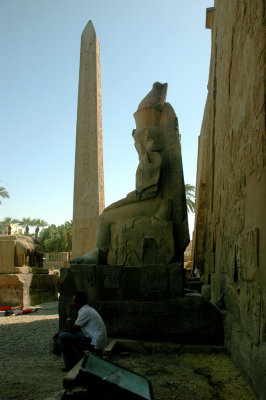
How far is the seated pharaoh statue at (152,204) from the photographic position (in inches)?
219

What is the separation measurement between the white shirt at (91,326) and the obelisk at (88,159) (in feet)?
25.3

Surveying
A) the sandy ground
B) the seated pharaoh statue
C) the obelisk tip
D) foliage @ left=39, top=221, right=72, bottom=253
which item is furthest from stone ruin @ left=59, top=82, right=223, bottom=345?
foliage @ left=39, top=221, right=72, bottom=253

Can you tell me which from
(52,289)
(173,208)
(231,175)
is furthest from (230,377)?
(52,289)

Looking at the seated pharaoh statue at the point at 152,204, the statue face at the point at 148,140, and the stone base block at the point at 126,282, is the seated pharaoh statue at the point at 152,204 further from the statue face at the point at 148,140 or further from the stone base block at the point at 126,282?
the stone base block at the point at 126,282

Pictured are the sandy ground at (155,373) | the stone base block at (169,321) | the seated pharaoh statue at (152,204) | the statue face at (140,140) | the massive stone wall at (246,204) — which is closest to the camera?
the massive stone wall at (246,204)

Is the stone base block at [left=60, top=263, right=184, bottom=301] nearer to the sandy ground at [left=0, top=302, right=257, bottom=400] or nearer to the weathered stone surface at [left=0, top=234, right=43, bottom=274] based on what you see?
the sandy ground at [left=0, top=302, right=257, bottom=400]

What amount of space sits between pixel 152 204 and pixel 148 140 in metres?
1.13

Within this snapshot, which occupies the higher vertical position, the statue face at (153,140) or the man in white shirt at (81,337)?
the statue face at (153,140)

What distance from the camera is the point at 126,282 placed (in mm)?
4645

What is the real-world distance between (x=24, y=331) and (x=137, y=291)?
8.04 ft

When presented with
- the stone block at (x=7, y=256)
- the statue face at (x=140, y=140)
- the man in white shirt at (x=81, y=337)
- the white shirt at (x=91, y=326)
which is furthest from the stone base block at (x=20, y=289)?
the white shirt at (x=91, y=326)

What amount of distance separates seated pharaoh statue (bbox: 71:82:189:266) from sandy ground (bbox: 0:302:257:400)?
4.81ft

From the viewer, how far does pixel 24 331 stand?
5.92 metres

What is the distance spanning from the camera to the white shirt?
129 inches
